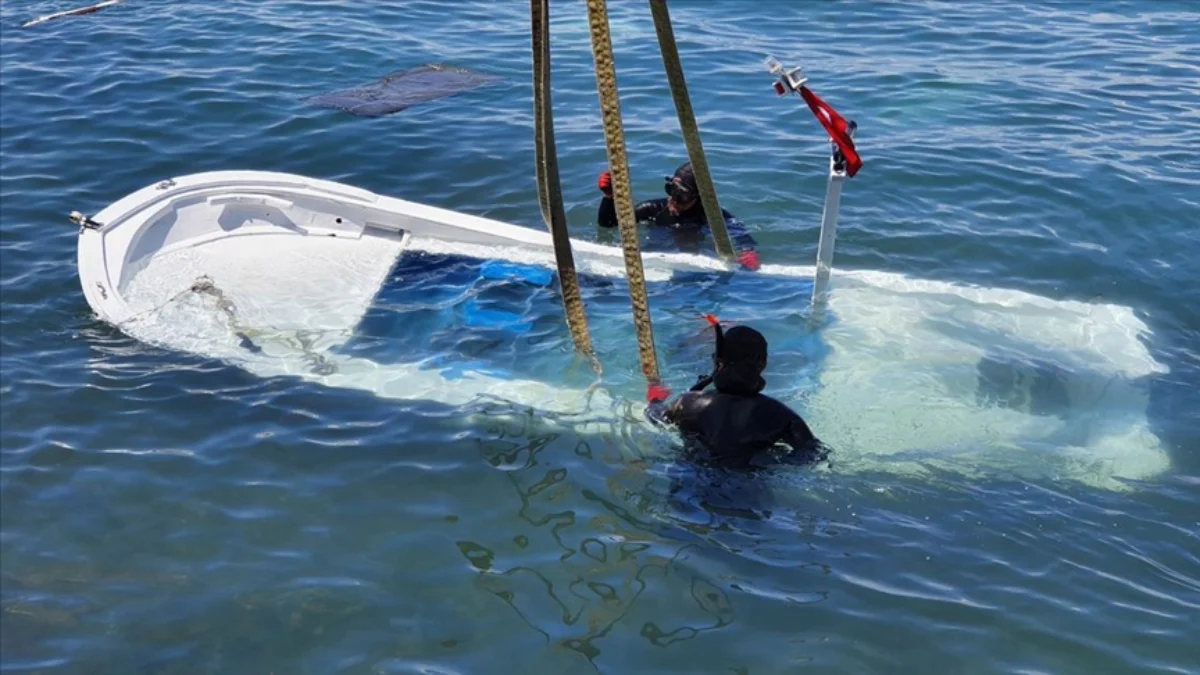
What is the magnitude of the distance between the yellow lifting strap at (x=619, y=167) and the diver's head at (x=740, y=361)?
661mm

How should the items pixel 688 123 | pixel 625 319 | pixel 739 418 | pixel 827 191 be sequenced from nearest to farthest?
1. pixel 739 418
2. pixel 827 191
3. pixel 688 123
4. pixel 625 319

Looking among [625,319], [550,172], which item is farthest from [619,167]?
[625,319]

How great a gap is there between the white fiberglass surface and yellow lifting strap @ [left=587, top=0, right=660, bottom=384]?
22.1 inches

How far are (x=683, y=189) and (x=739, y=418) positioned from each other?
131 inches

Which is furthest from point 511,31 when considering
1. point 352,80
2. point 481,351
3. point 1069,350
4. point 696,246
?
point 1069,350

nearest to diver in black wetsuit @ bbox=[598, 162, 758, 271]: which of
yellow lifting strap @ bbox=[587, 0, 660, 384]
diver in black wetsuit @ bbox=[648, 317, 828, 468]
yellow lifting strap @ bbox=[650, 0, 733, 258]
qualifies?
yellow lifting strap @ bbox=[650, 0, 733, 258]

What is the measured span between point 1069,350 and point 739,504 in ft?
8.24

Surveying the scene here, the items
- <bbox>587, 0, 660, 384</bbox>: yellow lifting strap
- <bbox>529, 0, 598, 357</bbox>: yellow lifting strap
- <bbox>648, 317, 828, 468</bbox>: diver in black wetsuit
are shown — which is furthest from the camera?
<bbox>529, 0, 598, 357</bbox>: yellow lifting strap

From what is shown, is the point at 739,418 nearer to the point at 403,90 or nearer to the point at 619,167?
the point at 619,167

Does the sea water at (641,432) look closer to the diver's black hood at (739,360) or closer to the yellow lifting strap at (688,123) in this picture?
the yellow lifting strap at (688,123)

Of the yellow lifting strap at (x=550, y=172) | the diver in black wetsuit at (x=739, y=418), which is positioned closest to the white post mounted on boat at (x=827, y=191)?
→ the yellow lifting strap at (x=550, y=172)

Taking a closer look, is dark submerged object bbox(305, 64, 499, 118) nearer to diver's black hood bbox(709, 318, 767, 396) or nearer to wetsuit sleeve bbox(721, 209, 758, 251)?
wetsuit sleeve bbox(721, 209, 758, 251)

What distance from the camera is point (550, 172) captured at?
611 centimetres

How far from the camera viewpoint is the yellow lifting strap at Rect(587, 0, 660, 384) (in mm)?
5285
